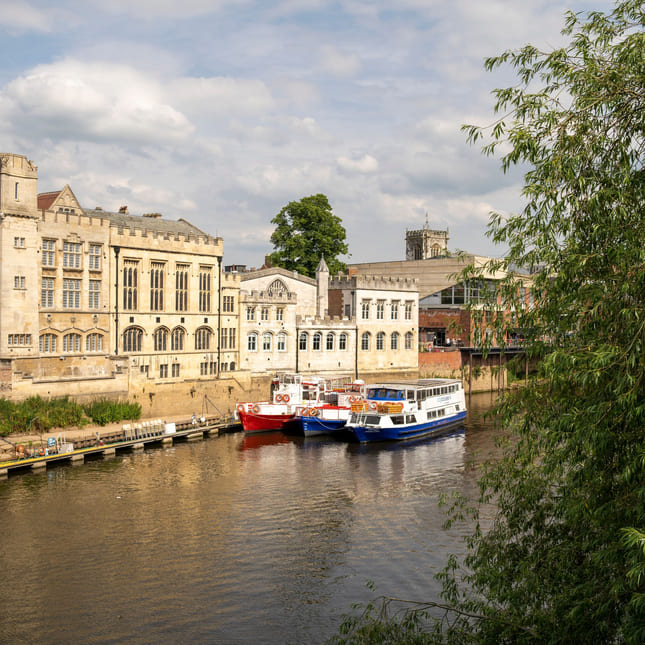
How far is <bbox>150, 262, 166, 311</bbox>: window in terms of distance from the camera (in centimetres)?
5494

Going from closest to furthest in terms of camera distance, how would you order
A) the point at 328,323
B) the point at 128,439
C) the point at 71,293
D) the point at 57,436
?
the point at 57,436 < the point at 128,439 < the point at 71,293 < the point at 328,323

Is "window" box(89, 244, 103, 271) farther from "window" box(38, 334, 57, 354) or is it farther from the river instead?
the river

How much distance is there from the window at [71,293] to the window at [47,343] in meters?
2.28

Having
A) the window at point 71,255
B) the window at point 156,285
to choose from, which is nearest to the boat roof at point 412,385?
the window at point 156,285

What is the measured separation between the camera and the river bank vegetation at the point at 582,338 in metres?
11.0

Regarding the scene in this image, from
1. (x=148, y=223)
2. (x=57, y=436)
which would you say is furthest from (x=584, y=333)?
(x=148, y=223)

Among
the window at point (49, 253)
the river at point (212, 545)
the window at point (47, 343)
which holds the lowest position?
the river at point (212, 545)

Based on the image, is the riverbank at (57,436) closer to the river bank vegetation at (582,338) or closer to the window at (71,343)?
the window at (71,343)

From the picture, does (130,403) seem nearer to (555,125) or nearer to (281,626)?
(281,626)

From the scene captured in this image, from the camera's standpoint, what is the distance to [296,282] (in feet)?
224

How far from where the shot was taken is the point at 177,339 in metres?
56.3

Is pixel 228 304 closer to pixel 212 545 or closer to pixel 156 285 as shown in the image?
pixel 156 285

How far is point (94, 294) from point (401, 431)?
23199 mm

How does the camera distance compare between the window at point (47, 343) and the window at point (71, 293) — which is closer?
the window at point (47, 343)
